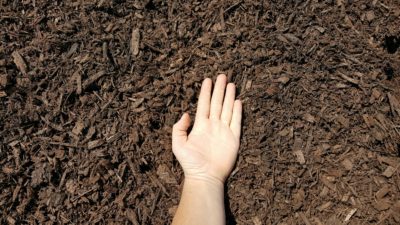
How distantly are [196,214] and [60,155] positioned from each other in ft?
2.86

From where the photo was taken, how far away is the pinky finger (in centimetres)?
247

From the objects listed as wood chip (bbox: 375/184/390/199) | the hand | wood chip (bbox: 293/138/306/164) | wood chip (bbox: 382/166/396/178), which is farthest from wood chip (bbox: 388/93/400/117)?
the hand

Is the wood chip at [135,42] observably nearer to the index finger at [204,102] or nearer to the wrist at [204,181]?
the index finger at [204,102]

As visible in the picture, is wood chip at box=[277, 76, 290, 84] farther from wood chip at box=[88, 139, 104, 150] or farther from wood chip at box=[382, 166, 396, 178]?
wood chip at box=[88, 139, 104, 150]

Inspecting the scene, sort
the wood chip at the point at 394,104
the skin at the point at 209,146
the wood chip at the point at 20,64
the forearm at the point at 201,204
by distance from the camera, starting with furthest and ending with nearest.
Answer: the wood chip at the point at 394,104, the wood chip at the point at 20,64, the skin at the point at 209,146, the forearm at the point at 201,204

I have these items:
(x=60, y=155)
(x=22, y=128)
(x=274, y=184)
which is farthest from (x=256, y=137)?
(x=22, y=128)

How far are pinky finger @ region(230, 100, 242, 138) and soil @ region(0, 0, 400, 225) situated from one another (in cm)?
6

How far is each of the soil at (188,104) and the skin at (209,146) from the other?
0.09 m

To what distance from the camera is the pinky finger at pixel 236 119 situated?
2.47 meters

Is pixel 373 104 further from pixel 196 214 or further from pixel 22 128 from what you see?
pixel 22 128

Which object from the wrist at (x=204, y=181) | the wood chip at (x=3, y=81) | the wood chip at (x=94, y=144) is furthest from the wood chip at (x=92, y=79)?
the wrist at (x=204, y=181)

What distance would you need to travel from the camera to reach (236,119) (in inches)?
97.4

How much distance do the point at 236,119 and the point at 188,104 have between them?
312 millimetres

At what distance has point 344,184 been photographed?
249cm
